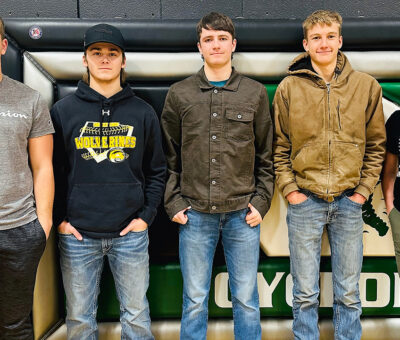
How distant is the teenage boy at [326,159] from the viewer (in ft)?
6.44

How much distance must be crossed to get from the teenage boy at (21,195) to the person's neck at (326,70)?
119cm

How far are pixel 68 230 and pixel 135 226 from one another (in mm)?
281

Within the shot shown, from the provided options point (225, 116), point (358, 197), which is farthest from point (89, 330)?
point (358, 197)

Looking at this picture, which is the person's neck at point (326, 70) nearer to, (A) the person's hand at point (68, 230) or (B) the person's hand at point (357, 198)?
(B) the person's hand at point (357, 198)

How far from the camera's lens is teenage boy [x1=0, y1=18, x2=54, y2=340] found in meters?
1.69

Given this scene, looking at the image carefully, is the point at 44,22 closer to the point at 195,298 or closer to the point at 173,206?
the point at 173,206

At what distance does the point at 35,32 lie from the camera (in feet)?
7.09

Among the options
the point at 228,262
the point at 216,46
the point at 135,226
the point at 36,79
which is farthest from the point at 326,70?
the point at 36,79

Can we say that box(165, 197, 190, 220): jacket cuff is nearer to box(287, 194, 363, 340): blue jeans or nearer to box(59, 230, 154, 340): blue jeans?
box(59, 230, 154, 340): blue jeans

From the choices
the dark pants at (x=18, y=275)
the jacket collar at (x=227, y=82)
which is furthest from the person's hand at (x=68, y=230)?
the jacket collar at (x=227, y=82)

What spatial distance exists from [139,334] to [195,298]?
292 mm

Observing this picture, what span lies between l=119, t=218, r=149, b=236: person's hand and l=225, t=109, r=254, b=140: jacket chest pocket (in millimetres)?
528

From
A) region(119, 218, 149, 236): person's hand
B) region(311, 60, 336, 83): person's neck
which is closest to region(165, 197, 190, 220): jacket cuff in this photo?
region(119, 218, 149, 236): person's hand

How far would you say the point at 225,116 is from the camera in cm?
194
